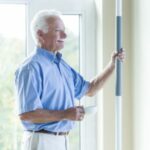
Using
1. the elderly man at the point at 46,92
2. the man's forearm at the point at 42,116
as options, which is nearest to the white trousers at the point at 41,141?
the elderly man at the point at 46,92

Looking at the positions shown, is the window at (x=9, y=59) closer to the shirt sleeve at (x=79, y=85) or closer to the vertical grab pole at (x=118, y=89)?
the shirt sleeve at (x=79, y=85)

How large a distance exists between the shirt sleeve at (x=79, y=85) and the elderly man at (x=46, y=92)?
10 centimetres

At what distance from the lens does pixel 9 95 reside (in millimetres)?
2342

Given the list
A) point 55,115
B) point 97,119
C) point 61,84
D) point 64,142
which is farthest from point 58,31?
point 97,119

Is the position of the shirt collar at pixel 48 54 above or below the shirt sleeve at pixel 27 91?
above

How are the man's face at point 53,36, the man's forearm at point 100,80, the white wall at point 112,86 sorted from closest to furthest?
1. the man's face at point 53,36
2. the man's forearm at point 100,80
3. the white wall at point 112,86

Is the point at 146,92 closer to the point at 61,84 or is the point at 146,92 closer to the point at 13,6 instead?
the point at 61,84

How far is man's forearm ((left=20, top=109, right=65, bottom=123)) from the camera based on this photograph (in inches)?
70.4

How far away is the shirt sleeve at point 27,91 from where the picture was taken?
5.90 ft

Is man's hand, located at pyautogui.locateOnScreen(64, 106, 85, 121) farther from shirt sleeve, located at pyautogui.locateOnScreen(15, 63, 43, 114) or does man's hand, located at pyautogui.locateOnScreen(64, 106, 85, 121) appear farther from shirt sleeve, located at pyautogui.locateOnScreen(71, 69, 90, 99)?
shirt sleeve, located at pyautogui.locateOnScreen(71, 69, 90, 99)

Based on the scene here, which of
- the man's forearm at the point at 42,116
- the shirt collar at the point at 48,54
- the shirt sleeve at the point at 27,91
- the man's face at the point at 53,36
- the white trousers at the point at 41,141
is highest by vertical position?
the man's face at the point at 53,36

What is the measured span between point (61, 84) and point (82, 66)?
19.3 inches

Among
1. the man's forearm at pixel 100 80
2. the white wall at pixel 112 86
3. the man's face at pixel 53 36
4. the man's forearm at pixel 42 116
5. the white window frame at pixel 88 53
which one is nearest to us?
the man's forearm at pixel 42 116

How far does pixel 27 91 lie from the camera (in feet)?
5.91
